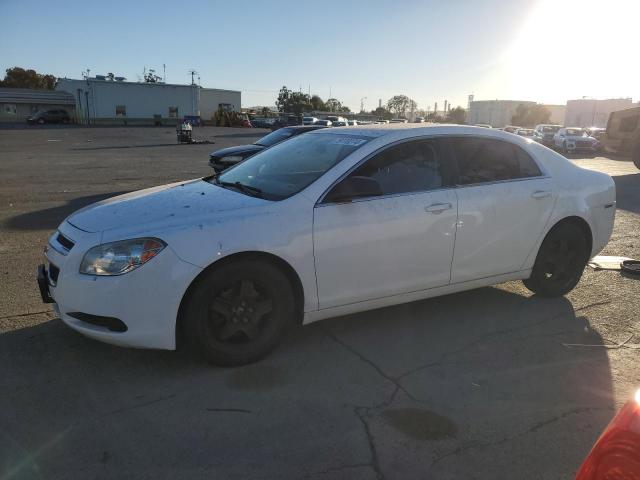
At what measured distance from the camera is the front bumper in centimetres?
338

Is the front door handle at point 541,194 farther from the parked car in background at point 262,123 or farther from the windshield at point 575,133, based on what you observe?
the parked car in background at point 262,123

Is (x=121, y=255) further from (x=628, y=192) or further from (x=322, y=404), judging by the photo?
(x=628, y=192)

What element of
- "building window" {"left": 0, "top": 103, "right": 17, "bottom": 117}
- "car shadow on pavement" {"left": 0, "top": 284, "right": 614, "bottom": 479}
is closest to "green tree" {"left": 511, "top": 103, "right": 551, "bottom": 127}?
"building window" {"left": 0, "top": 103, "right": 17, "bottom": 117}

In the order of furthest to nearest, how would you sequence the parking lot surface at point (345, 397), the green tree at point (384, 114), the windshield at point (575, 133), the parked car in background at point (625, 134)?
the green tree at point (384, 114) < the windshield at point (575, 133) < the parked car in background at point (625, 134) < the parking lot surface at point (345, 397)

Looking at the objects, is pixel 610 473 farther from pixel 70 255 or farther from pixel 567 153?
pixel 567 153

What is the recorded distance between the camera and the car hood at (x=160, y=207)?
3658mm

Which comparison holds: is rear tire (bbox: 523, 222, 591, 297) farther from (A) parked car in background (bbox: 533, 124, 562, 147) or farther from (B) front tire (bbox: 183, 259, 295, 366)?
(A) parked car in background (bbox: 533, 124, 562, 147)

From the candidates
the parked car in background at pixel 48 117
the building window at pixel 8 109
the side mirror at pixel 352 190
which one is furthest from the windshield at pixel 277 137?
the building window at pixel 8 109

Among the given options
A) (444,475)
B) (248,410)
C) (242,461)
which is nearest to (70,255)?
(248,410)

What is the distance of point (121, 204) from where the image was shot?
13.5ft

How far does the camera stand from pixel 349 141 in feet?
14.5

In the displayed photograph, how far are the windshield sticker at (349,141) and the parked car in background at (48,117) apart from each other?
65043 millimetres

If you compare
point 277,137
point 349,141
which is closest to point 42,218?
point 349,141

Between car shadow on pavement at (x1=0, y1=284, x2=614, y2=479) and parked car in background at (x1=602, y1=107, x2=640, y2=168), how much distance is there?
18.2 metres
